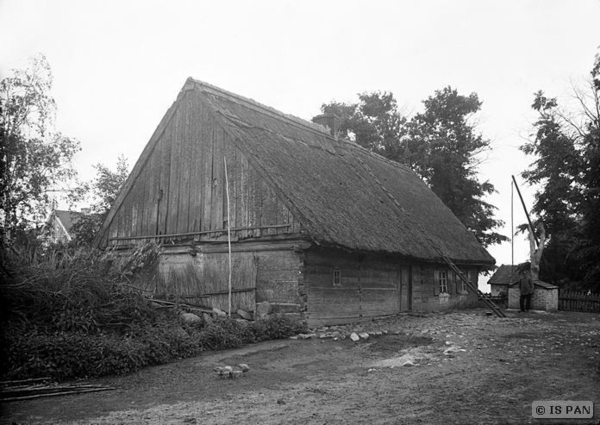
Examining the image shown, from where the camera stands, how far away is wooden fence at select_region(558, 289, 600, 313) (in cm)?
2386

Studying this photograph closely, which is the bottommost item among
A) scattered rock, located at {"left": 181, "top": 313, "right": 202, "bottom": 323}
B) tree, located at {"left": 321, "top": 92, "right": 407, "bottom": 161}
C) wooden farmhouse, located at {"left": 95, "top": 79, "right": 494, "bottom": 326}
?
scattered rock, located at {"left": 181, "top": 313, "right": 202, "bottom": 323}

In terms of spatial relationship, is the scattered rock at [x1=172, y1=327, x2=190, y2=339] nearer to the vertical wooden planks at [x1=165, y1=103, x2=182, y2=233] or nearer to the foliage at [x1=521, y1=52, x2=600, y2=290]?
the vertical wooden planks at [x1=165, y1=103, x2=182, y2=233]

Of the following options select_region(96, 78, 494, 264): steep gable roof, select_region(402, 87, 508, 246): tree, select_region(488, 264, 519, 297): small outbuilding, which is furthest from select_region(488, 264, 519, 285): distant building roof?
select_region(96, 78, 494, 264): steep gable roof

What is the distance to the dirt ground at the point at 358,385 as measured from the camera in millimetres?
6488

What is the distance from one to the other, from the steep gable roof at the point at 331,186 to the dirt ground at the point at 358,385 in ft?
12.5

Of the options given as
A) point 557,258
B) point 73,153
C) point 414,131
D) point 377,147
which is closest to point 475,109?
point 414,131

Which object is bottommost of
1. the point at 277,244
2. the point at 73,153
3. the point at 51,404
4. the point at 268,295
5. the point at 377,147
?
the point at 51,404

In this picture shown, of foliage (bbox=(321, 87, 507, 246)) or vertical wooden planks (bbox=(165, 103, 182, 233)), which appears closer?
vertical wooden planks (bbox=(165, 103, 182, 233))

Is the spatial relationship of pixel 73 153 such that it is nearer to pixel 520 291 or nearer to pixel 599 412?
pixel 520 291

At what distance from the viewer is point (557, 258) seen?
30.3 m

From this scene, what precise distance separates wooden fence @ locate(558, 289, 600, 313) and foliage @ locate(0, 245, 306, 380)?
57.8 ft

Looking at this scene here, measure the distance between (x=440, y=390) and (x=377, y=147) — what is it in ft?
105

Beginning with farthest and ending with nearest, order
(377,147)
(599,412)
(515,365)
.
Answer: (377,147)
(515,365)
(599,412)

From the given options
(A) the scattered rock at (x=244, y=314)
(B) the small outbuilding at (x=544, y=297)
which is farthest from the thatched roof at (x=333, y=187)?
(B) the small outbuilding at (x=544, y=297)
